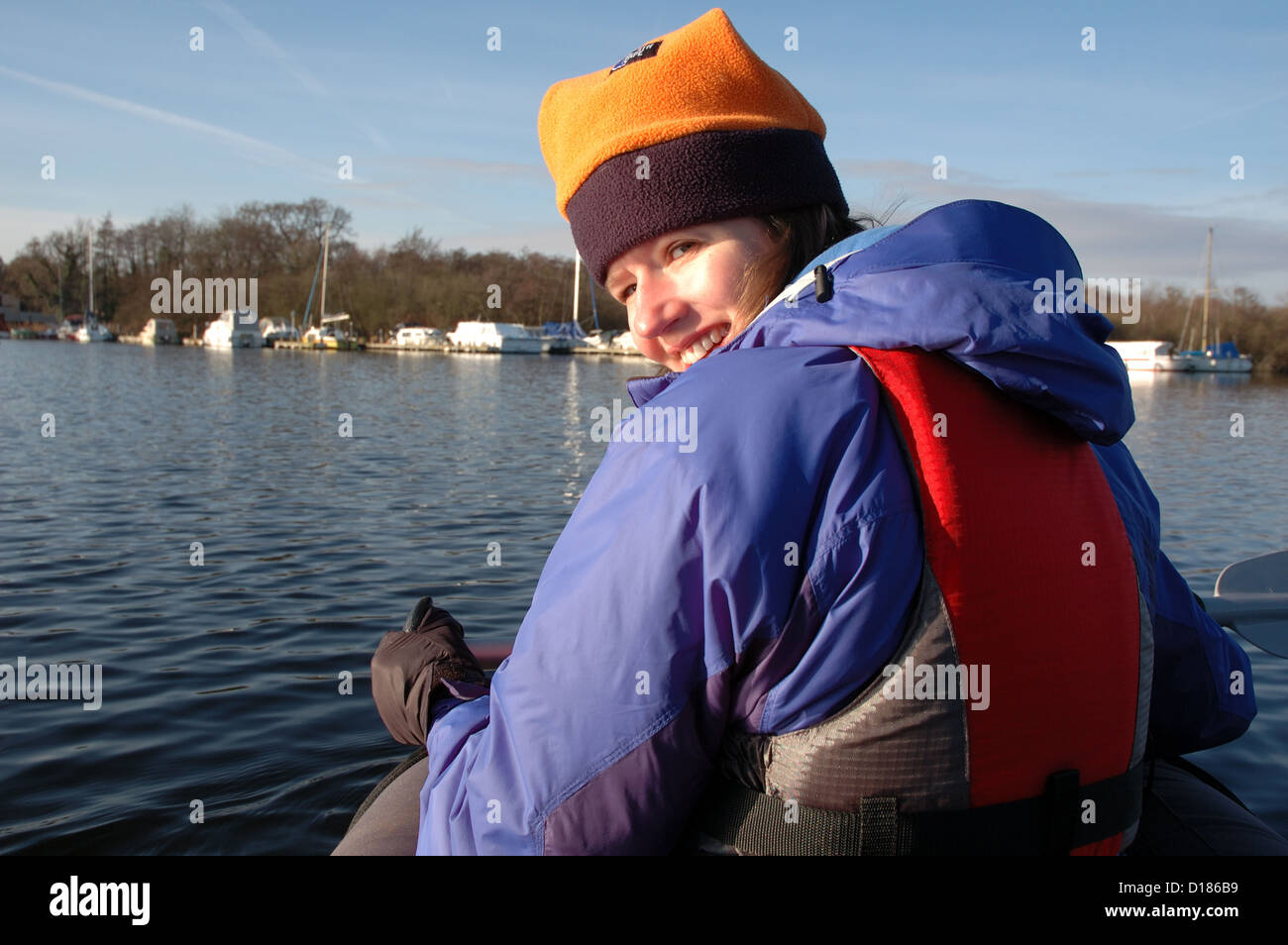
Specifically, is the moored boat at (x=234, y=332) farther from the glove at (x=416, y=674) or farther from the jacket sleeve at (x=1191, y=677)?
the jacket sleeve at (x=1191, y=677)

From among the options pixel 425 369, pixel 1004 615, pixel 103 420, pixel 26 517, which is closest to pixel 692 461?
pixel 1004 615

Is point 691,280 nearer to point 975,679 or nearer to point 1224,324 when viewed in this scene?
point 975,679

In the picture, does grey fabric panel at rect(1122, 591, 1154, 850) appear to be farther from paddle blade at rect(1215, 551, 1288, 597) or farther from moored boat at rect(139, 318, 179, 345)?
moored boat at rect(139, 318, 179, 345)

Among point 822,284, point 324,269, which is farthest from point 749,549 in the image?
point 324,269

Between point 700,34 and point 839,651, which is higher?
point 700,34

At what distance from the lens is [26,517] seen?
1103 centimetres

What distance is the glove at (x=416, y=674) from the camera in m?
2.09

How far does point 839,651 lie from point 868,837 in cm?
28

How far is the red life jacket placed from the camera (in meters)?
1.40

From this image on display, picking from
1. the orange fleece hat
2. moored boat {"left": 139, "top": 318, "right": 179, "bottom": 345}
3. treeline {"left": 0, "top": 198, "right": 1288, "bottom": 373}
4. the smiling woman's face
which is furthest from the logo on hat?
moored boat {"left": 139, "top": 318, "right": 179, "bottom": 345}

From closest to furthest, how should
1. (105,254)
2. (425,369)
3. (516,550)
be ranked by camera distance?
(516,550) → (425,369) → (105,254)

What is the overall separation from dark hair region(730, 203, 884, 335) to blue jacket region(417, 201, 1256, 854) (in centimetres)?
36

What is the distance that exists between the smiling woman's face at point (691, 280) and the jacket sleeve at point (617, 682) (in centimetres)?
51
